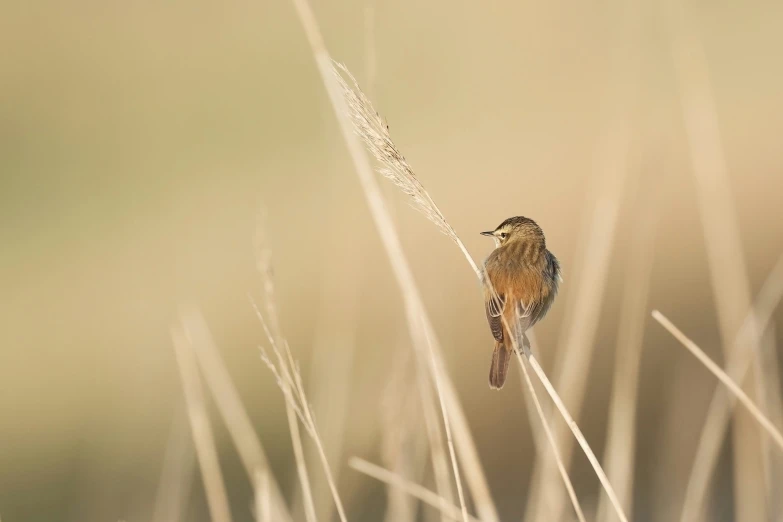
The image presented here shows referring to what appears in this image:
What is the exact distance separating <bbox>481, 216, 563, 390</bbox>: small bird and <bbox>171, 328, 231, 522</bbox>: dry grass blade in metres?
0.98

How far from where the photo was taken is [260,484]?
2.74m

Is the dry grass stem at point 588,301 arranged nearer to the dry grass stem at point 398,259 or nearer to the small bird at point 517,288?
the small bird at point 517,288

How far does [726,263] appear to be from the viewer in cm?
362

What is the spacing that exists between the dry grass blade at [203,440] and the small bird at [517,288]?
98cm

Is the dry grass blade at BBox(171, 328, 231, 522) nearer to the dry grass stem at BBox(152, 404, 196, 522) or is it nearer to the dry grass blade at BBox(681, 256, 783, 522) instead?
the dry grass stem at BBox(152, 404, 196, 522)

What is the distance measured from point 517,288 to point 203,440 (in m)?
1.29

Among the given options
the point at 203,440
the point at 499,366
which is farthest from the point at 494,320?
the point at 203,440

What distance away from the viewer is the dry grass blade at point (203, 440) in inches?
124

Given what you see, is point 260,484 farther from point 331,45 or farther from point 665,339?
point 331,45

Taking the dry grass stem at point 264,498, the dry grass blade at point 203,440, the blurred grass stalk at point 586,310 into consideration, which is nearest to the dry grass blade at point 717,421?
the blurred grass stalk at point 586,310

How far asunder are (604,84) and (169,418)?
10226mm

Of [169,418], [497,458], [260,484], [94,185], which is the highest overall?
[94,185]

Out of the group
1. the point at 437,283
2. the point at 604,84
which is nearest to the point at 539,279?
the point at 437,283

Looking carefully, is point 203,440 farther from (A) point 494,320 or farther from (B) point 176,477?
(A) point 494,320
